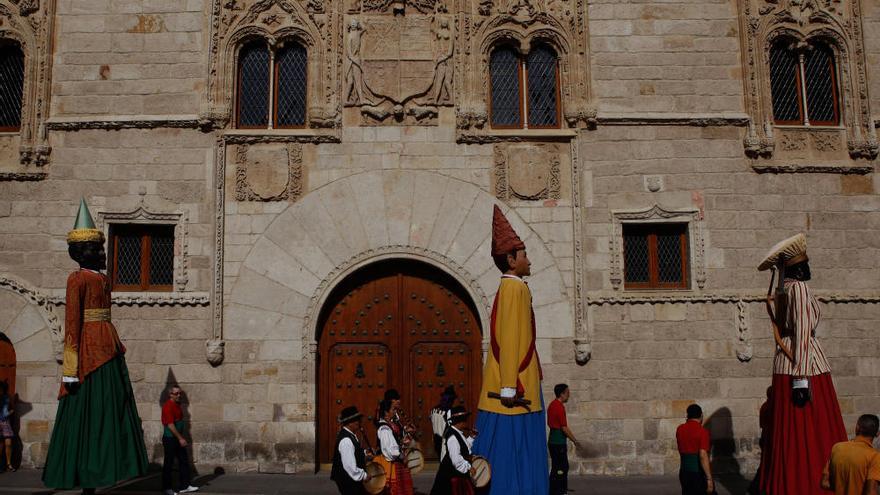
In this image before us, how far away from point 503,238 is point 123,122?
8.90 m

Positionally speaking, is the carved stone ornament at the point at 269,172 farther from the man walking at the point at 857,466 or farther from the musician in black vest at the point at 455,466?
the man walking at the point at 857,466

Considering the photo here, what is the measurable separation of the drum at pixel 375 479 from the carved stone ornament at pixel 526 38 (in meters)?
7.14

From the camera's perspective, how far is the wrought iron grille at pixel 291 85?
45.8 feet

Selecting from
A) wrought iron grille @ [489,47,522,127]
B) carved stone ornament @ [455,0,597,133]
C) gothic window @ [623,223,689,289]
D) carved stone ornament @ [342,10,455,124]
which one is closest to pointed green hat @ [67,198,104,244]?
carved stone ornament @ [342,10,455,124]

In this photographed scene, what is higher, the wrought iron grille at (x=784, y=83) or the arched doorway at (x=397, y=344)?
the wrought iron grille at (x=784, y=83)

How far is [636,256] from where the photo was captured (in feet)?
45.2

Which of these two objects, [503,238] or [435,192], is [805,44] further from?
[503,238]

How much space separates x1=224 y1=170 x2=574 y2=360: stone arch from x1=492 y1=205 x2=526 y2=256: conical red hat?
6.12 metres

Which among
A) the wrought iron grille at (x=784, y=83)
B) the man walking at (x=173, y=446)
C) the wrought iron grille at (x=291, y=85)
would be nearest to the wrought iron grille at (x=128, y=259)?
the man walking at (x=173, y=446)

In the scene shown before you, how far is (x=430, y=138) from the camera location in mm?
13695

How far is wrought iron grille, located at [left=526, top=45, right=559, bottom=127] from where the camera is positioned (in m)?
14.0

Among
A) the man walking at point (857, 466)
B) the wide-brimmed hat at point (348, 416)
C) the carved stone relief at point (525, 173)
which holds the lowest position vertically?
the man walking at point (857, 466)

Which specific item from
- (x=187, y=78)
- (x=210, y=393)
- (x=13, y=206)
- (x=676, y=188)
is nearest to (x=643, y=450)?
(x=676, y=188)

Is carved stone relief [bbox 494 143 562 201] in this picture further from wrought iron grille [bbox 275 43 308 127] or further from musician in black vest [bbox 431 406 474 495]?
musician in black vest [bbox 431 406 474 495]
